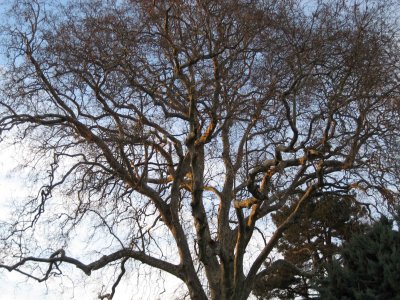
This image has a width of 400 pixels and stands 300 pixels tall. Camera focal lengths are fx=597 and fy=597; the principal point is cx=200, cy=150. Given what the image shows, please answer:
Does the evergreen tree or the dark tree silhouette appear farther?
the dark tree silhouette

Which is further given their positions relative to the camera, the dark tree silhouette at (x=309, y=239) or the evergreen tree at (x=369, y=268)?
the dark tree silhouette at (x=309, y=239)

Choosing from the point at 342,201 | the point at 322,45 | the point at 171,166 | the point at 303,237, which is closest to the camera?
the point at 322,45

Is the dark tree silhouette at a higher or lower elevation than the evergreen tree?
higher

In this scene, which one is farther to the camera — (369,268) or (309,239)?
(309,239)

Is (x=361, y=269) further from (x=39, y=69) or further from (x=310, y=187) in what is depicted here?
(x=39, y=69)

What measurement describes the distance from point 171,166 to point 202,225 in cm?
236

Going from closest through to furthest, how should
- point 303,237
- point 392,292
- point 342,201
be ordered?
point 392,292 < point 342,201 < point 303,237

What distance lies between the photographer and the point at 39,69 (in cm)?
1281

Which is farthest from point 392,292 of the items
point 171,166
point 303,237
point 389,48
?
point 303,237

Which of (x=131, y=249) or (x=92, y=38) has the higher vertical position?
(x=92, y=38)

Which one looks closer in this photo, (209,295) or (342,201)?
(209,295)

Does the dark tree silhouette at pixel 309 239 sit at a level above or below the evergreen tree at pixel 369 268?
above

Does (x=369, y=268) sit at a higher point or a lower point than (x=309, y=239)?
lower

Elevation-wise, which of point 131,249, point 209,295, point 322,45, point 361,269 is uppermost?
point 322,45
